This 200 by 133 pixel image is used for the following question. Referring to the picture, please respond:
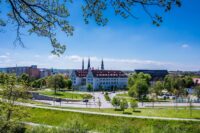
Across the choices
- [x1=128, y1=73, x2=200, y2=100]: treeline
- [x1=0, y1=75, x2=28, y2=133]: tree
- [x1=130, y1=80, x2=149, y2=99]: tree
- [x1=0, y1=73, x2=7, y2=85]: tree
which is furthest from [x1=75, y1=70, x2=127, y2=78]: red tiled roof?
[x1=0, y1=75, x2=28, y2=133]: tree

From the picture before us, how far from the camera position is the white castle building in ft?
379

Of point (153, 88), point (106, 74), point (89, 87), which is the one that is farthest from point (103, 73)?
point (153, 88)

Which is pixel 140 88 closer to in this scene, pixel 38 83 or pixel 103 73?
pixel 103 73

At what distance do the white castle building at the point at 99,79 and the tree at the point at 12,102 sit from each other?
78.0 metres

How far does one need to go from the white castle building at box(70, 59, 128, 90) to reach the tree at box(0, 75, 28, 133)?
3071 inches

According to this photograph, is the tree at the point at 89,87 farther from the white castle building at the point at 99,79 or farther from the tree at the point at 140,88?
the tree at the point at 140,88

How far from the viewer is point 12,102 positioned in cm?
3278

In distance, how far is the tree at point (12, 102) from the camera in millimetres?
27953

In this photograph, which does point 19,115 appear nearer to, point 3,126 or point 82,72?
point 3,126

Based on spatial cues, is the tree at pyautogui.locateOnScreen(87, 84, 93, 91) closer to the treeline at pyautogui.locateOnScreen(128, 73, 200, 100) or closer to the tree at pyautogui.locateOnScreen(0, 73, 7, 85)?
the treeline at pyautogui.locateOnScreen(128, 73, 200, 100)

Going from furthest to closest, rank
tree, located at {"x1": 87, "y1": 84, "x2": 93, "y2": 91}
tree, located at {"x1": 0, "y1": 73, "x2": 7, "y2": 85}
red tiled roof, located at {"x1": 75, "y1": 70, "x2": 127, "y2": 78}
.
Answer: red tiled roof, located at {"x1": 75, "y1": 70, "x2": 127, "y2": 78} < tree, located at {"x1": 87, "y1": 84, "x2": 93, "y2": 91} < tree, located at {"x1": 0, "y1": 73, "x2": 7, "y2": 85}

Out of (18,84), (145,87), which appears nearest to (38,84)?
(145,87)

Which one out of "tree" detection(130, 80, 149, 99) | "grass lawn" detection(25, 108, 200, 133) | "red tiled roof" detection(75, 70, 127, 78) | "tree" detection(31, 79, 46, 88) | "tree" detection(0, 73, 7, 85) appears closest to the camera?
"grass lawn" detection(25, 108, 200, 133)

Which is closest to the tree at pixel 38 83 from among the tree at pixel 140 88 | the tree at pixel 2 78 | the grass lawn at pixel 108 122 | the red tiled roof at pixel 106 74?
the red tiled roof at pixel 106 74
